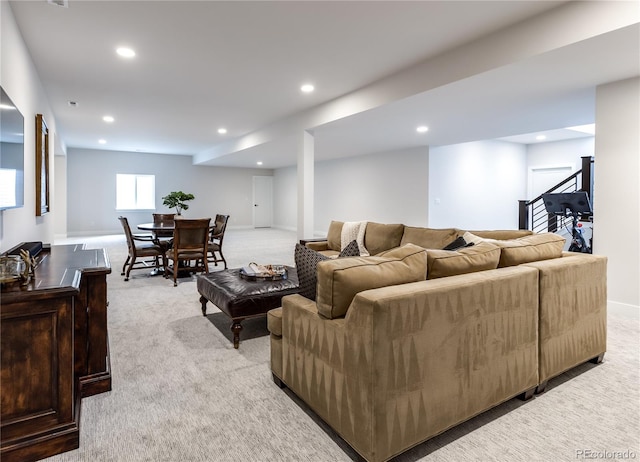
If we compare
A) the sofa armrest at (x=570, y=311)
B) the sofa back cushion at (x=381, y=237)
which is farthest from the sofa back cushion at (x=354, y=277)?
the sofa back cushion at (x=381, y=237)

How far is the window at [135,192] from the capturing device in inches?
444

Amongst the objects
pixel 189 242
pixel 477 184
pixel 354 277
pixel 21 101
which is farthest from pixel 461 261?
pixel 477 184

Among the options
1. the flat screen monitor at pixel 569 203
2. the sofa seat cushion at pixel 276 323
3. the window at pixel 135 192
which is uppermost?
the window at pixel 135 192

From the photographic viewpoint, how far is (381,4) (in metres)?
2.81

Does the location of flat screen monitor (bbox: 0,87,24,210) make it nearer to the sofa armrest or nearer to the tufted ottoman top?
the tufted ottoman top

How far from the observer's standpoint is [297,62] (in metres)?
3.96

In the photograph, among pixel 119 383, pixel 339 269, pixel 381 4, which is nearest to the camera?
pixel 339 269

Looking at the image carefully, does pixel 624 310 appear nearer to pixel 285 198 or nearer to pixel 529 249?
pixel 529 249

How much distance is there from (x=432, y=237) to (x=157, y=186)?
33.5ft

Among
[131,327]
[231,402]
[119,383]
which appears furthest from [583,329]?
[131,327]

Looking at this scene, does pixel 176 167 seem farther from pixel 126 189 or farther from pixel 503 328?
pixel 503 328

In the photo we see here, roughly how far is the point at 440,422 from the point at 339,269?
813 millimetres

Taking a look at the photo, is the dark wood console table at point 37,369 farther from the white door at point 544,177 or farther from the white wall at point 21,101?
the white door at point 544,177

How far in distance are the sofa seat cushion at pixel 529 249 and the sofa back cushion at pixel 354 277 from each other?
27.2 inches
